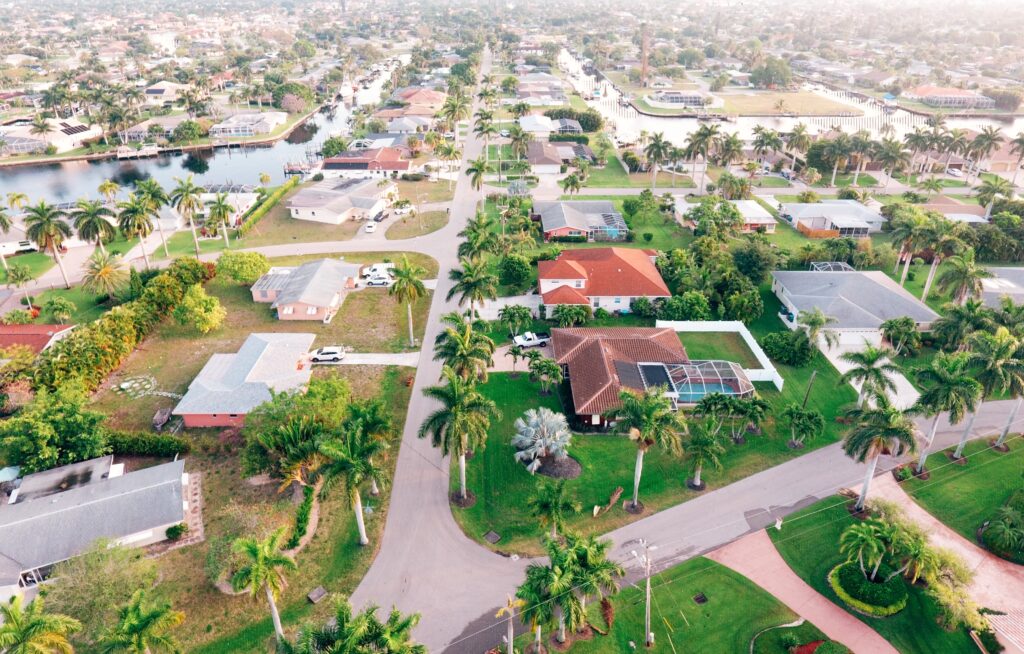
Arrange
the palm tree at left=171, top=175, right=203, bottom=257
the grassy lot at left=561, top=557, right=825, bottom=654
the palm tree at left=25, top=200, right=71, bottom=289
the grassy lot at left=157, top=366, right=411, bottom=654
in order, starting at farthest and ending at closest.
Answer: the palm tree at left=171, top=175, right=203, bottom=257 < the palm tree at left=25, top=200, right=71, bottom=289 < the grassy lot at left=157, top=366, right=411, bottom=654 < the grassy lot at left=561, top=557, right=825, bottom=654

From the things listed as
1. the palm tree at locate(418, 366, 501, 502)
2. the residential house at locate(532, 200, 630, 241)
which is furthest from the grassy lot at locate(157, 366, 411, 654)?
the residential house at locate(532, 200, 630, 241)

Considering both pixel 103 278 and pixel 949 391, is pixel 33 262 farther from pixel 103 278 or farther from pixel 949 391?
pixel 949 391

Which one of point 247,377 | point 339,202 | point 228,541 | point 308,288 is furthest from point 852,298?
point 339,202

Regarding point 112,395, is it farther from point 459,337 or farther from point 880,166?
point 880,166

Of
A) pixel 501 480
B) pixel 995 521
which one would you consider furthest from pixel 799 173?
pixel 501 480

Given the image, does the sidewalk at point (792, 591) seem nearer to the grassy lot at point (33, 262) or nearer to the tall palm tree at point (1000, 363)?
the tall palm tree at point (1000, 363)

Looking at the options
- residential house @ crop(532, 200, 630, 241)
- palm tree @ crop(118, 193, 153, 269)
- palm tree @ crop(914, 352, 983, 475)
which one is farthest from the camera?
residential house @ crop(532, 200, 630, 241)

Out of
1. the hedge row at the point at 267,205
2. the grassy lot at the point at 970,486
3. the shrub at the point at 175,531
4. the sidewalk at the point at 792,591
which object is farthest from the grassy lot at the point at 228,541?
the hedge row at the point at 267,205

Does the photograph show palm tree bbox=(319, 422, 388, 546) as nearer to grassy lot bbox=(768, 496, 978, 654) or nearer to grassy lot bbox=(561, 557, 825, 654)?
grassy lot bbox=(561, 557, 825, 654)
